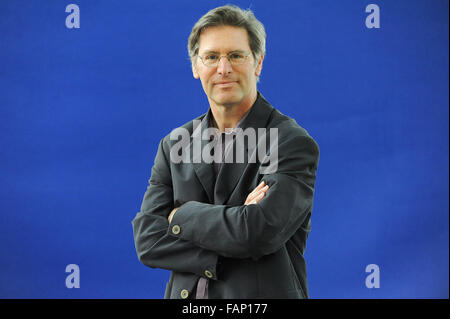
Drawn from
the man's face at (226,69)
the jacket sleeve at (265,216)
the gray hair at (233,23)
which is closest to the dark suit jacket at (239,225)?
the jacket sleeve at (265,216)

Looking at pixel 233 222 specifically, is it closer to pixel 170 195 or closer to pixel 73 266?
pixel 170 195

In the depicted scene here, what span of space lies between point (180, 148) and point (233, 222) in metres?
0.53

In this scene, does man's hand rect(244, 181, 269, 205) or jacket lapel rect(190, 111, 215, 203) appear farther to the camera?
jacket lapel rect(190, 111, 215, 203)

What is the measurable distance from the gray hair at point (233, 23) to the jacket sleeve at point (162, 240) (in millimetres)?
511

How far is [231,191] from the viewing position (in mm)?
2268

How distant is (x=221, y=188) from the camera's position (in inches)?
89.0

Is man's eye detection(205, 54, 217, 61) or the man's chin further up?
man's eye detection(205, 54, 217, 61)

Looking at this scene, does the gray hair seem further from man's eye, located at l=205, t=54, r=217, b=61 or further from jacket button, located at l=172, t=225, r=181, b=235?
jacket button, located at l=172, t=225, r=181, b=235

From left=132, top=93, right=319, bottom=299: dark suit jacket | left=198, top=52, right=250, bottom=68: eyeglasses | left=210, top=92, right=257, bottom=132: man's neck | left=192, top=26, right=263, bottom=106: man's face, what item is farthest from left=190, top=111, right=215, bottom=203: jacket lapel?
left=198, top=52, right=250, bottom=68: eyeglasses

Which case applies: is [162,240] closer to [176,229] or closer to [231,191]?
[176,229]

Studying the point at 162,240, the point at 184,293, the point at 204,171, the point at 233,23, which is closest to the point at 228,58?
the point at 233,23

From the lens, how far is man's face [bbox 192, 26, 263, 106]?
2254mm

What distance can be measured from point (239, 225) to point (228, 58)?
2.13 feet
